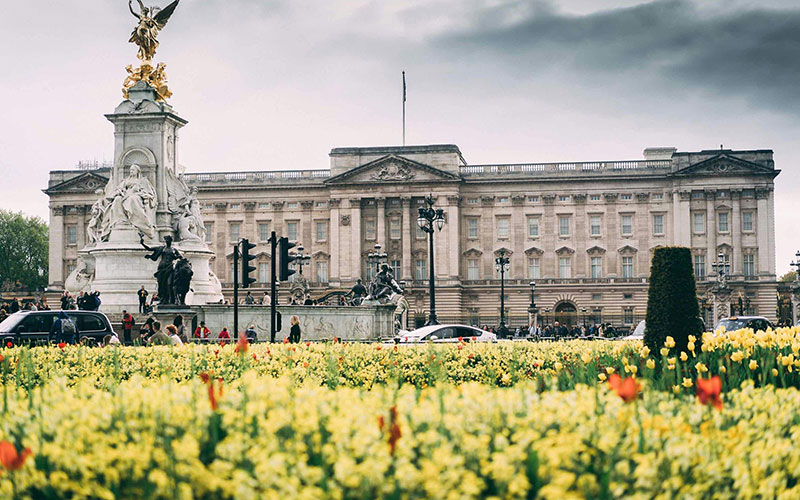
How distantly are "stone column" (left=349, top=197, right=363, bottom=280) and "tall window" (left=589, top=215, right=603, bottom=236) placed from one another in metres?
21.5

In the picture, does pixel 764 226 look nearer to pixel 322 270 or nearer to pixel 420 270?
pixel 420 270

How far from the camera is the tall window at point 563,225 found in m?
92.5

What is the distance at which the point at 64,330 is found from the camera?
74.7ft

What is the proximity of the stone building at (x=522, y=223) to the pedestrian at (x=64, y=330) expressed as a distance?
65.9 m

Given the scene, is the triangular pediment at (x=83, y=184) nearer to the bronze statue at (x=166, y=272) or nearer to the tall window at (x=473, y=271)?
the tall window at (x=473, y=271)

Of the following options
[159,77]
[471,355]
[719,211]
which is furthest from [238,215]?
[471,355]

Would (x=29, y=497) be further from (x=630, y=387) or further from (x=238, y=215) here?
(x=238, y=215)

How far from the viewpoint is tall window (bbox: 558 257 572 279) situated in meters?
92.0

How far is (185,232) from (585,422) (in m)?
32.7

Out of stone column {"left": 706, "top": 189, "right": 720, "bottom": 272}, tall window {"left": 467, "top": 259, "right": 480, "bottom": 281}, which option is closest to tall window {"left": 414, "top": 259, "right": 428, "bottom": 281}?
tall window {"left": 467, "top": 259, "right": 480, "bottom": 281}

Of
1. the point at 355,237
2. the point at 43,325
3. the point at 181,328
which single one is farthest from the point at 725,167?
the point at 43,325

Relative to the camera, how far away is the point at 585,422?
5531mm

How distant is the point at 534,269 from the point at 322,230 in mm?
20419

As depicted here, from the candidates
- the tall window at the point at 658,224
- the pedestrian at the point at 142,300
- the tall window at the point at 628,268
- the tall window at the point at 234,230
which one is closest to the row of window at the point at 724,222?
the tall window at the point at 658,224
